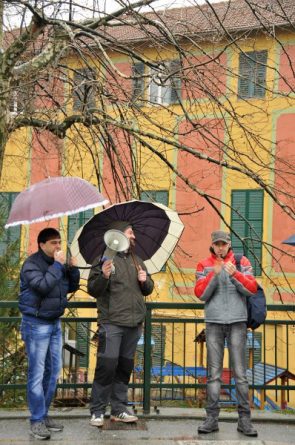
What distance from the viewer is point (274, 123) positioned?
21062 mm

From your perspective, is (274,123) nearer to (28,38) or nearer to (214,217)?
(214,217)

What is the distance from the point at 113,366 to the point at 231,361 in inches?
40.7

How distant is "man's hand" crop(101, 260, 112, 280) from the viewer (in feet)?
18.9

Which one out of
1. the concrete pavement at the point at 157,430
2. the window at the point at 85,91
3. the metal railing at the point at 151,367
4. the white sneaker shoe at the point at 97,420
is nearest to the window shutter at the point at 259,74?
the window at the point at 85,91

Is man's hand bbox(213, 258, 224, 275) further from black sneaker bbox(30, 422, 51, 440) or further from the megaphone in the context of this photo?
black sneaker bbox(30, 422, 51, 440)

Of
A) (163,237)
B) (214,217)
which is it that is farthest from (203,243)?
(163,237)

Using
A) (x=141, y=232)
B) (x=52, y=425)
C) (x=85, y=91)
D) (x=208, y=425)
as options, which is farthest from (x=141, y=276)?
(x=85, y=91)

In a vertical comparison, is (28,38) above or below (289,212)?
above

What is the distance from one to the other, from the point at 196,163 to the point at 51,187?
1540cm

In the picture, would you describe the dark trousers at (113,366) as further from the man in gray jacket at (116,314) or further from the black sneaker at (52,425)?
the black sneaker at (52,425)

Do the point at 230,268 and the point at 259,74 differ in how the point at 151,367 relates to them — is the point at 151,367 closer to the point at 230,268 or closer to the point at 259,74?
the point at 230,268

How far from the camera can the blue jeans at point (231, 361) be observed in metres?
5.97

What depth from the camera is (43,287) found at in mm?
5551

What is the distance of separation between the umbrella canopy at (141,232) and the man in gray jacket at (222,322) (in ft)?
1.79
